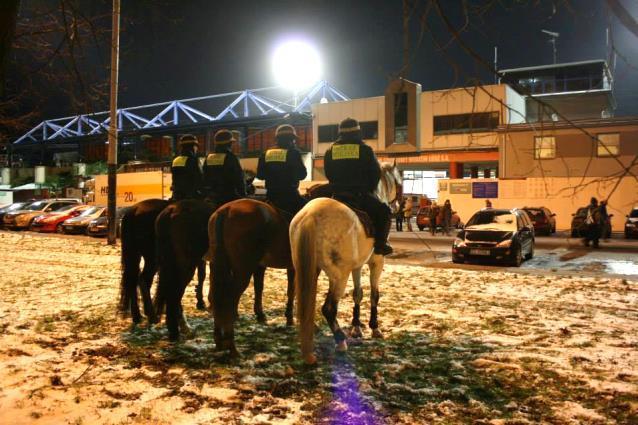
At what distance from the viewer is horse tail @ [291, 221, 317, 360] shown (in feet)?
16.6

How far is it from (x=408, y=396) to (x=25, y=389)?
3365 millimetres

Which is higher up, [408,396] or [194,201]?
[194,201]

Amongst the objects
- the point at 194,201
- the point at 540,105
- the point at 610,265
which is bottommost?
the point at 610,265

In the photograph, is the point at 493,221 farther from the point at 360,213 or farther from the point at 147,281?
the point at 147,281

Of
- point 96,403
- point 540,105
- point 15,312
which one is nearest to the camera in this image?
point 540,105

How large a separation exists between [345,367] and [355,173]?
2.34 meters

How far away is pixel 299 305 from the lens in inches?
202

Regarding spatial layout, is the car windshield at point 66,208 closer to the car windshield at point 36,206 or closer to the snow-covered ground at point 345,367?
the car windshield at point 36,206

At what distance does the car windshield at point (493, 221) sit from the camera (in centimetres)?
1440

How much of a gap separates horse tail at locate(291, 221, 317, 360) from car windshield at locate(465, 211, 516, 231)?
10509mm

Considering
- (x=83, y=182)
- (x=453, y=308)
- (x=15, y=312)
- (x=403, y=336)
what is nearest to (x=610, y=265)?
(x=453, y=308)

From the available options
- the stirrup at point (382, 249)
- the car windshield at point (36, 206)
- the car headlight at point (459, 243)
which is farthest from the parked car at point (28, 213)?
the stirrup at point (382, 249)

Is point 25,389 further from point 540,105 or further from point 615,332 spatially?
point 615,332

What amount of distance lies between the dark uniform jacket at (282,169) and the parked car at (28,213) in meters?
26.8
